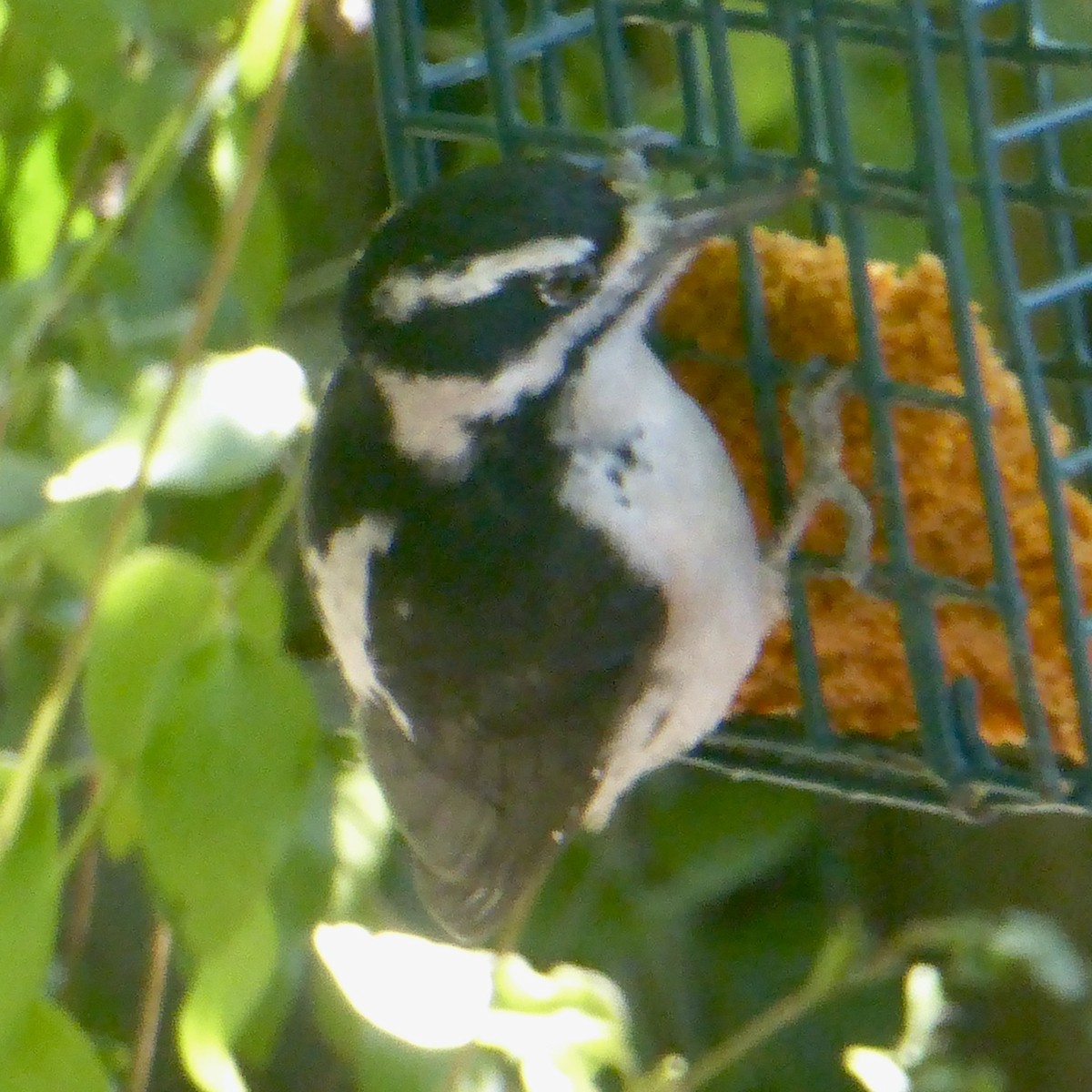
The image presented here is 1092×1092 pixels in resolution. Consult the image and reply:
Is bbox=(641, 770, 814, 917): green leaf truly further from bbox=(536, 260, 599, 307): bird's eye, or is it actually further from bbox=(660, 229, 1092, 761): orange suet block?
bbox=(536, 260, 599, 307): bird's eye

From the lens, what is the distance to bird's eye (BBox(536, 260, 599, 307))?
84 centimetres

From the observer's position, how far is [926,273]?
877 millimetres

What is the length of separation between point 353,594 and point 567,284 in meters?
0.23

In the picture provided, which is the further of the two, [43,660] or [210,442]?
[43,660]

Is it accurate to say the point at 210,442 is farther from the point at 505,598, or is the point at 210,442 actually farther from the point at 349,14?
the point at 349,14

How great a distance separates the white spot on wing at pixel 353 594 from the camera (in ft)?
3.12

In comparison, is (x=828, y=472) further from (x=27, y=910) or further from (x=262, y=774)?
(x=27, y=910)

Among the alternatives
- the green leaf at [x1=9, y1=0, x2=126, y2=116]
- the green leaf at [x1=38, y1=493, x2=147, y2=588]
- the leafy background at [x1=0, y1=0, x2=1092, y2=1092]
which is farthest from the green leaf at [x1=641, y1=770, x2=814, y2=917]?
the green leaf at [x1=9, y1=0, x2=126, y2=116]

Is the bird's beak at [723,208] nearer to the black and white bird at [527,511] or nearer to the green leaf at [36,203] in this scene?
the black and white bird at [527,511]

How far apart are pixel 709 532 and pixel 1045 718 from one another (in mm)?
188

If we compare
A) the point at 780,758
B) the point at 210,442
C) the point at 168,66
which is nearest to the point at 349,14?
the point at 168,66

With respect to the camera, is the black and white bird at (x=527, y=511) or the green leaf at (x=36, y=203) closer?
the black and white bird at (x=527, y=511)

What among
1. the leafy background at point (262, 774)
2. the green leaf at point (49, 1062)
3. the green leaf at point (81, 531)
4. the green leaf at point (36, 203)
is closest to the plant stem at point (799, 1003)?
the leafy background at point (262, 774)

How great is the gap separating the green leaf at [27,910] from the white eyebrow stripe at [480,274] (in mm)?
307
